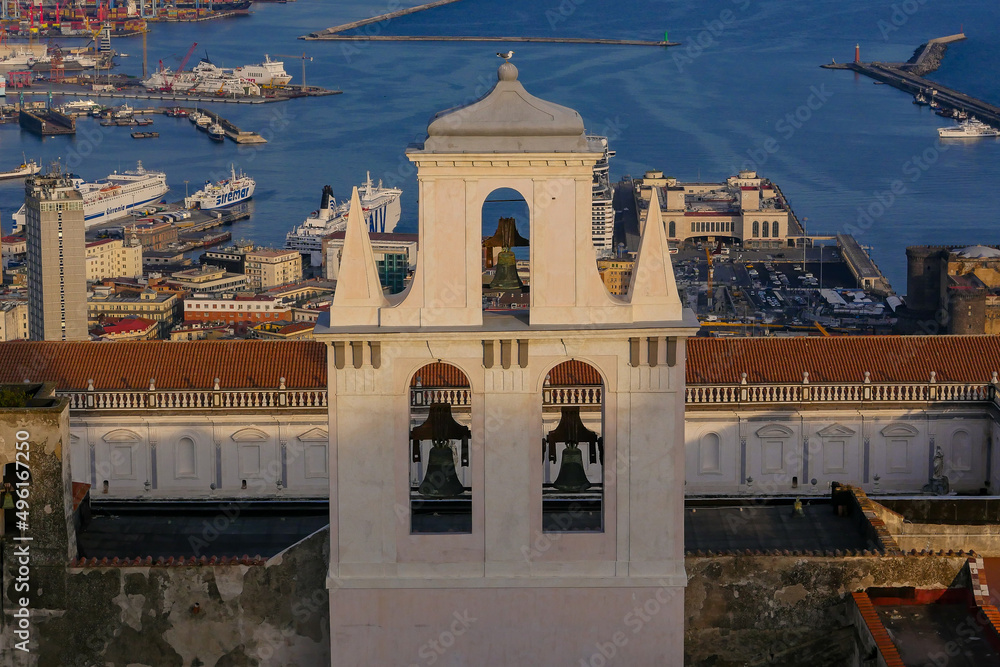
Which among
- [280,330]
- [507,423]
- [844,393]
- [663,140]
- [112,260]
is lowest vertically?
[280,330]

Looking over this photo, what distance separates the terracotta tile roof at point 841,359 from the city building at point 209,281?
272 ft

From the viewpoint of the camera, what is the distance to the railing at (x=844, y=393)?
23.0 meters

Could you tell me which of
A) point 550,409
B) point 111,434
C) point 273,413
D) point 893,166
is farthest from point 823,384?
point 893,166

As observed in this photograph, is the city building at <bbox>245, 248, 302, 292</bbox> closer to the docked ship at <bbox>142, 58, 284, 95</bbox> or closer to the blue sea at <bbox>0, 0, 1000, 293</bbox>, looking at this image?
the blue sea at <bbox>0, 0, 1000, 293</bbox>

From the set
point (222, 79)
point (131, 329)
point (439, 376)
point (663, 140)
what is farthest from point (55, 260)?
point (222, 79)

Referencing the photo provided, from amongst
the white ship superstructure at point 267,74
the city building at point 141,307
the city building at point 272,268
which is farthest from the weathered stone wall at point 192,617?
the white ship superstructure at point 267,74

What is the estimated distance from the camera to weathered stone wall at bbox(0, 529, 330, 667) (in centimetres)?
1113

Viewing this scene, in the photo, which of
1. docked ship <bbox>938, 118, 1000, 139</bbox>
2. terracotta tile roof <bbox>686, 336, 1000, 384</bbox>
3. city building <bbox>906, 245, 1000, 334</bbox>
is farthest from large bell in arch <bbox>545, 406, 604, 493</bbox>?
docked ship <bbox>938, 118, 1000, 139</bbox>

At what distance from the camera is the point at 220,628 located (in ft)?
36.7

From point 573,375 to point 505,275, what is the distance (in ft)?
37.1

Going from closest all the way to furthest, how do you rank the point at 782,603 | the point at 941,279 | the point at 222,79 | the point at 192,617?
the point at 192,617 < the point at 782,603 < the point at 941,279 < the point at 222,79

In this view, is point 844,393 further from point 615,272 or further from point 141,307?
point 141,307

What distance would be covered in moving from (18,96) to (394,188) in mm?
70613

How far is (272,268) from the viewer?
361ft
